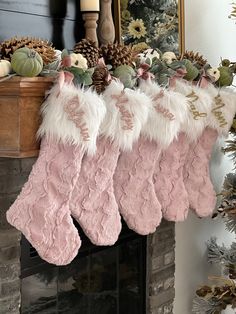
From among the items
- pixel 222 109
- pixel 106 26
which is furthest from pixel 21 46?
pixel 222 109

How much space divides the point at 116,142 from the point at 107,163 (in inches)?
3.1

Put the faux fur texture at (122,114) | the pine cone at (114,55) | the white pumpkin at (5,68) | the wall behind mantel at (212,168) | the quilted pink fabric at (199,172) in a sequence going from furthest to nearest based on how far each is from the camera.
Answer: the wall behind mantel at (212,168)
the quilted pink fabric at (199,172)
the pine cone at (114,55)
the faux fur texture at (122,114)
the white pumpkin at (5,68)

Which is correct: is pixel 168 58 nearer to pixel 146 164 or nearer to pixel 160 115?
pixel 160 115

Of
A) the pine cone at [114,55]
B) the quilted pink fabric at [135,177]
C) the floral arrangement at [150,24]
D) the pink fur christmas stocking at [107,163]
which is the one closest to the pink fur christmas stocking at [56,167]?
the pink fur christmas stocking at [107,163]

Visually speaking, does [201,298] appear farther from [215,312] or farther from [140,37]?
[140,37]

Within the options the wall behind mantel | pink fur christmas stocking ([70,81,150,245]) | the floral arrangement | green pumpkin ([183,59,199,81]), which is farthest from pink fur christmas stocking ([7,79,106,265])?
the wall behind mantel

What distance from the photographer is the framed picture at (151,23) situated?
2355 millimetres

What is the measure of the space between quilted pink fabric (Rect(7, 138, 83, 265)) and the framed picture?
76cm

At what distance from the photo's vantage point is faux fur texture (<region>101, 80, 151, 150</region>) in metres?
1.85

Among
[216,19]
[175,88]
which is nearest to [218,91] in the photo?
[175,88]

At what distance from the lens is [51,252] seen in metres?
1.74

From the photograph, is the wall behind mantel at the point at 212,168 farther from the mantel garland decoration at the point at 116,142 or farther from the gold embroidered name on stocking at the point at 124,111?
the gold embroidered name on stocking at the point at 124,111

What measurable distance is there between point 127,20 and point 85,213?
853 millimetres

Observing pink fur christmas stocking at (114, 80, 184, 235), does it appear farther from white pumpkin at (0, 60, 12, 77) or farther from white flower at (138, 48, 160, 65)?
white pumpkin at (0, 60, 12, 77)
